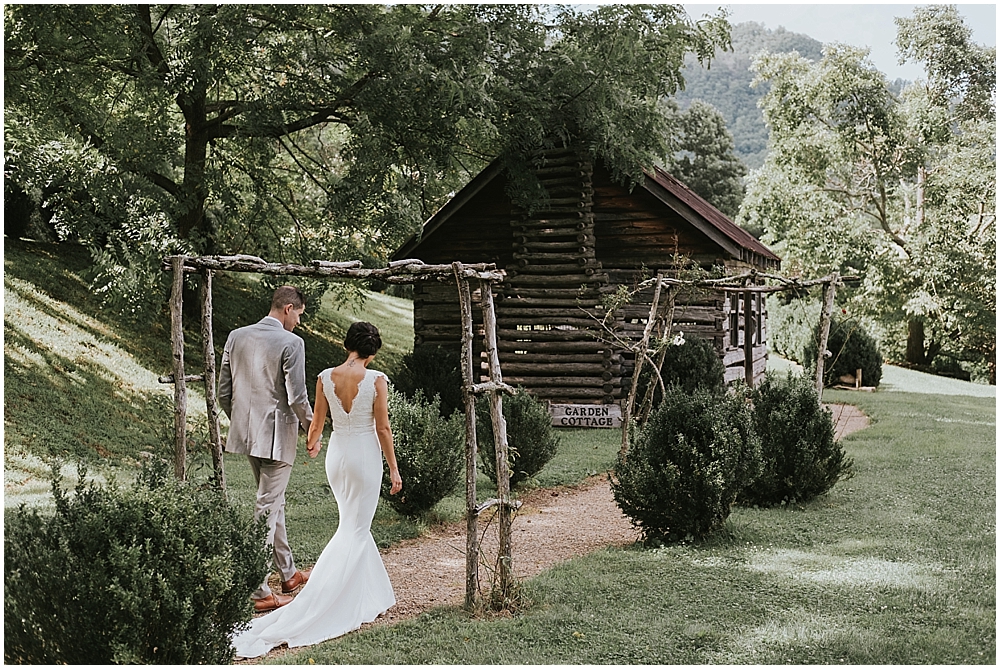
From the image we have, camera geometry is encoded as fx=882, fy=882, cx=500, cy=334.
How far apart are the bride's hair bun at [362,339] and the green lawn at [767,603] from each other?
209 centimetres

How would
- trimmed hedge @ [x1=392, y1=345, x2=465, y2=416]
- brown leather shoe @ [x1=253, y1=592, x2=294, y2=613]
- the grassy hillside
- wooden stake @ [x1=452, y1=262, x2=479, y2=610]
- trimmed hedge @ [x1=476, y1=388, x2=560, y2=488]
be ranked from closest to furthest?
wooden stake @ [x1=452, y1=262, x2=479, y2=610] < brown leather shoe @ [x1=253, y1=592, x2=294, y2=613] < trimmed hedge @ [x1=476, y1=388, x2=560, y2=488] < the grassy hillside < trimmed hedge @ [x1=392, y1=345, x2=465, y2=416]

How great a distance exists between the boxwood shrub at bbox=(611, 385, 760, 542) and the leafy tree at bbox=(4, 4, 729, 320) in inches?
310

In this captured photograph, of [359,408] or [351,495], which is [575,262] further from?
[351,495]

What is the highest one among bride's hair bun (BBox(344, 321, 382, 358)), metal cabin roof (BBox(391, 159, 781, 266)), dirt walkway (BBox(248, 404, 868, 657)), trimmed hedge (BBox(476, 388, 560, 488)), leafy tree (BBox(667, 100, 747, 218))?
leafy tree (BBox(667, 100, 747, 218))

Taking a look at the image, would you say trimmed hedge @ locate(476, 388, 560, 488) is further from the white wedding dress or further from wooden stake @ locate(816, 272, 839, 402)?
the white wedding dress

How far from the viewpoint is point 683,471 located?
855 centimetres

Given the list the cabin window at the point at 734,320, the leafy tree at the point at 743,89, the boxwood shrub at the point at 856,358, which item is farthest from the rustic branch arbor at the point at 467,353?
the leafy tree at the point at 743,89

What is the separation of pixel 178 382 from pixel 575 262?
41.4 feet

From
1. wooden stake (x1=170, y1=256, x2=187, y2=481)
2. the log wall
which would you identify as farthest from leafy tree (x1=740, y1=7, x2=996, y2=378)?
wooden stake (x1=170, y1=256, x2=187, y2=481)

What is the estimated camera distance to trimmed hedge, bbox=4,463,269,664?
4.75m

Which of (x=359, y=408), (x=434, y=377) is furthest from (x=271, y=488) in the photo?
(x=434, y=377)

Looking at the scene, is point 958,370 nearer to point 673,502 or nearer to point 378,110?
point 378,110

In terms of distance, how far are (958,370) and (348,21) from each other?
31.4m

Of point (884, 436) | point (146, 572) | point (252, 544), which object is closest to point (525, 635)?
point (252, 544)
